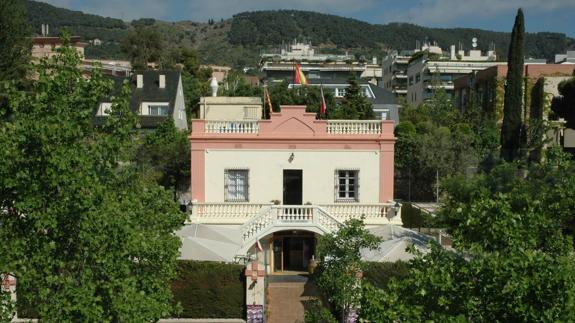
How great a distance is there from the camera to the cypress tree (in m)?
39.2

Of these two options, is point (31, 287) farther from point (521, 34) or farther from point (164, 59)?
point (164, 59)

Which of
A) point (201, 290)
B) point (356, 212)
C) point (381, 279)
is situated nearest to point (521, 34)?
point (356, 212)

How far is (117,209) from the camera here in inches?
492

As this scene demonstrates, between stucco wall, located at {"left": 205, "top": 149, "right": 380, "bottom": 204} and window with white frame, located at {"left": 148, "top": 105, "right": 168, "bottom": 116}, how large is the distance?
107ft

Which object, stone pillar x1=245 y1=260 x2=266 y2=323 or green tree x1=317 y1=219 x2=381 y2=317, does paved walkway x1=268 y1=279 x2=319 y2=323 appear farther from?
green tree x1=317 y1=219 x2=381 y2=317

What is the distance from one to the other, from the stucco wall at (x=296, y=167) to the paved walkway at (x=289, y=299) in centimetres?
452

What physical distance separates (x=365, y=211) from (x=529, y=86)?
1215 inches

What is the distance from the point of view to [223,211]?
27922 millimetres

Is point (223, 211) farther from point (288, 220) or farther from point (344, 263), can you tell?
point (344, 263)

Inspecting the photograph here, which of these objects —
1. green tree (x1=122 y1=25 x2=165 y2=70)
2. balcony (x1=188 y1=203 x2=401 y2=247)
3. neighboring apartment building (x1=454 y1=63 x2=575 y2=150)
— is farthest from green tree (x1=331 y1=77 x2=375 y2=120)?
green tree (x1=122 y1=25 x2=165 y2=70)

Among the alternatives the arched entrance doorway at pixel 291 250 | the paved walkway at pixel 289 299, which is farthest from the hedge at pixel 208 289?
the arched entrance doorway at pixel 291 250

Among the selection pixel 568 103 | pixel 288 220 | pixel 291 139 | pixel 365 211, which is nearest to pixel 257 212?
pixel 288 220

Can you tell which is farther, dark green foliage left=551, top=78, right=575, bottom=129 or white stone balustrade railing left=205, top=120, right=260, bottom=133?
dark green foliage left=551, top=78, right=575, bottom=129

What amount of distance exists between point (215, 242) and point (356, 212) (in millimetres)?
6671
